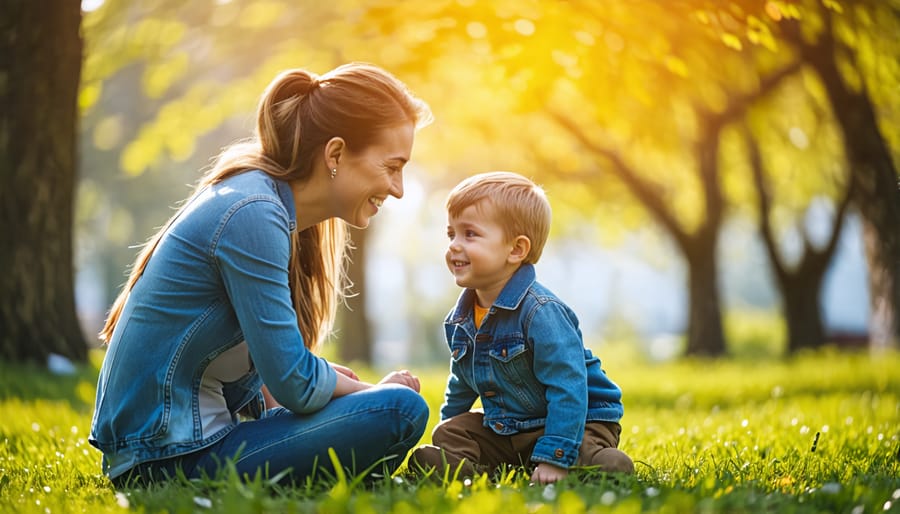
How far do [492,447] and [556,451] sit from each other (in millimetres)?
470

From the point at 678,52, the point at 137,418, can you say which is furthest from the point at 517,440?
the point at 678,52

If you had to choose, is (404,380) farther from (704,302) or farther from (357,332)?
(704,302)

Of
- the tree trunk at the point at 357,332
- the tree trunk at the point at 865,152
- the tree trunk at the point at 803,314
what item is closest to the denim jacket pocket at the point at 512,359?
the tree trunk at the point at 865,152

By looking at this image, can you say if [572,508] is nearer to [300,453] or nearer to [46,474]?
[300,453]

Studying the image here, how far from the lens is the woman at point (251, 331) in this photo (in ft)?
9.70

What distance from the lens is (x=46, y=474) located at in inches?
137

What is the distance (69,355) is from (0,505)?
195 inches

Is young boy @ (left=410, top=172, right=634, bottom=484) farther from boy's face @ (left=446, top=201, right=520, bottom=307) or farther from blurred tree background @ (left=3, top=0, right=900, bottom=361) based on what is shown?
blurred tree background @ (left=3, top=0, right=900, bottom=361)

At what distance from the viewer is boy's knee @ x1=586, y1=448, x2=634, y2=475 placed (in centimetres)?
325

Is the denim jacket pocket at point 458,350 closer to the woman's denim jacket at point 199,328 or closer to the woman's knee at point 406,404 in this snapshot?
the woman's knee at point 406,404

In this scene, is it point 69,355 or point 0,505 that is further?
point 69,355

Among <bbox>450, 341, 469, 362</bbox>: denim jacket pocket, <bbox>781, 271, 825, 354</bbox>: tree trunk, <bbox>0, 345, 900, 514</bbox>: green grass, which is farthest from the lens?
<bbox>781, 271, 825, 354</bbox>: tree trunk

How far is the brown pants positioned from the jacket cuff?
5.0 inches

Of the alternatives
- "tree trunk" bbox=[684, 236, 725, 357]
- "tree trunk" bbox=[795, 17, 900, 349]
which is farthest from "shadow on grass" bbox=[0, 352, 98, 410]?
"tree trunk" bbox=[684, 236, 725, 357]
